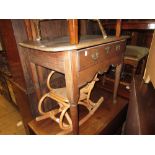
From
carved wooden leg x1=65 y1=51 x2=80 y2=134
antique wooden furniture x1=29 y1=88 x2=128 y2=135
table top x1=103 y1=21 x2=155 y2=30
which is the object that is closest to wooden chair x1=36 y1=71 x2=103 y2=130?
antique wooden furniture x1=29 y1=88 x2=128 y2=135

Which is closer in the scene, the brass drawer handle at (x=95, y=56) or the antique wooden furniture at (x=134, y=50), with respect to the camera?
the brass drawer handle at (x=95, y=56)

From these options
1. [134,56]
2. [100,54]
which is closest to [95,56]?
[100,54]

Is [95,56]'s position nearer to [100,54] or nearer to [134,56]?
[100,54]

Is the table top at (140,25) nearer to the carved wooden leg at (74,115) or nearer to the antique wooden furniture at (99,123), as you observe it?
the antique wooden furniture at (99,123)

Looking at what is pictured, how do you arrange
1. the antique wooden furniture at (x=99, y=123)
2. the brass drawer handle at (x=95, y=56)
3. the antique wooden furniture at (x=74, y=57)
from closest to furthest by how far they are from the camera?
the antique wooden furniture at (x=74, y=57) < the brass drawer handle at (x=95, y=56) < the antique wooden furniture at (x=99, y=123)

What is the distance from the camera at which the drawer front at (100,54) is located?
77cm

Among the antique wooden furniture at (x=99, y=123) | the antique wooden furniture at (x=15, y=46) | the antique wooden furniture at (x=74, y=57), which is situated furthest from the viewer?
the antique wooden furniture at (x=99, y=123)

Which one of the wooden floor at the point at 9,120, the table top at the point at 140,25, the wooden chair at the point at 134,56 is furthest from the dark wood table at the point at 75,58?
the wooden floor at the point at 9,120

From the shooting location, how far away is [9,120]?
1.89m

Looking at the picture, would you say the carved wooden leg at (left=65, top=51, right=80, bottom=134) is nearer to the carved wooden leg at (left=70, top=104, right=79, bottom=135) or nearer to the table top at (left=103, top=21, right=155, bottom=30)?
the carved wooden leg at (left=70, top=104, right=79, bottom=135)
